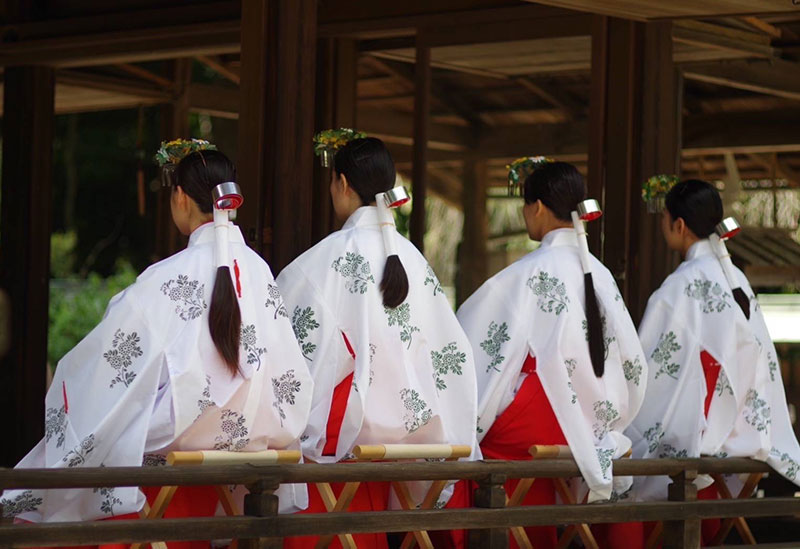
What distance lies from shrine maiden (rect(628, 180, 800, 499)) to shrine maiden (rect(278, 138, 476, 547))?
3.00 ft

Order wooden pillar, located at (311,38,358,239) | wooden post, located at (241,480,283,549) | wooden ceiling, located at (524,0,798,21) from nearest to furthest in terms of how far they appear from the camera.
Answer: wooden post, located at (241,480,283,549) < wooden ceiling, located at (524,0,798,21) < wooden pillar, located at (311,38,358,239)

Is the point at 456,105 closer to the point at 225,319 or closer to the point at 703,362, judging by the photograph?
the point at 703,362

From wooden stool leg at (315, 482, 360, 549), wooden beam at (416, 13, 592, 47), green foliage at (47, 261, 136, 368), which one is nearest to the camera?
wooden stool leg at (315, 482, 360, 549)

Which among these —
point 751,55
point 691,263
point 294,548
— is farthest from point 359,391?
point 751,55

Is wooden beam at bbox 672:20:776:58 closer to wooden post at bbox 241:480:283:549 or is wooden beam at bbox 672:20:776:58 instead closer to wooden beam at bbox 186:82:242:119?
wooden beam at bbox 186:82:242:119

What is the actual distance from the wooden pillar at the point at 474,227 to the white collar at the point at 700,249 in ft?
4.70

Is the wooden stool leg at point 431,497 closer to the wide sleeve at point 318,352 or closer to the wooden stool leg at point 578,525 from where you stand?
the wide sleeve at point 318,352

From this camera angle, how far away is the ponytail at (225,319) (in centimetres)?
355

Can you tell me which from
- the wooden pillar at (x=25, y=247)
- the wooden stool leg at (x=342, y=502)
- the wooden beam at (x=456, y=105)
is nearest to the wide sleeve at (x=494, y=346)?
the wooden stool leg at (x=342, y=502)

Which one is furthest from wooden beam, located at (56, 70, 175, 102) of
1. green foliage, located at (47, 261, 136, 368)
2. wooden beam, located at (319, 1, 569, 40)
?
green foliage, located at (47, 261, 136, 368)

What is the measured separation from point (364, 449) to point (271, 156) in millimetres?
1115

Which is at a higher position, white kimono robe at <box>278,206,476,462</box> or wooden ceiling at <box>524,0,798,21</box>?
wooden ceiling at <box>524,0,798,21</box>

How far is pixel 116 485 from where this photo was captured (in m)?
3.14

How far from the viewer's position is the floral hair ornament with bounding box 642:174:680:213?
499cm
